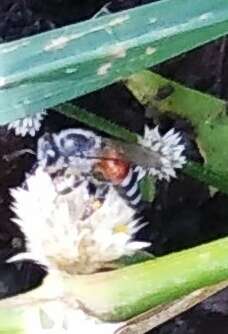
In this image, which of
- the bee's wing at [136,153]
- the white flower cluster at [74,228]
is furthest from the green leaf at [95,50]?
the bee's wing at [136,153]

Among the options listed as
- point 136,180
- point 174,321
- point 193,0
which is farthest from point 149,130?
point 193,0

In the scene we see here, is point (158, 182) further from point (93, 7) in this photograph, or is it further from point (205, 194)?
point (93, 7)

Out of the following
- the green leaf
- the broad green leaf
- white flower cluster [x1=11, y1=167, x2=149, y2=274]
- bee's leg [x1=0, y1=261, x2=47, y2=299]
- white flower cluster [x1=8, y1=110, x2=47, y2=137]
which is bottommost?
bee's leg [x1=0, y1=261, x2=47, y2=299]

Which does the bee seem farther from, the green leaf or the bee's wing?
the green leaf

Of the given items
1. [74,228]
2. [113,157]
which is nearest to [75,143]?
[113,157]

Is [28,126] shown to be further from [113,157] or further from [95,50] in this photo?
[95,50]

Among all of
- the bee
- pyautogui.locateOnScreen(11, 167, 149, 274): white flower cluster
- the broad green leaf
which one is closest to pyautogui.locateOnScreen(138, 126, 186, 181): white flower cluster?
the bee

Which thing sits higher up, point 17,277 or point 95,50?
point 95,50
